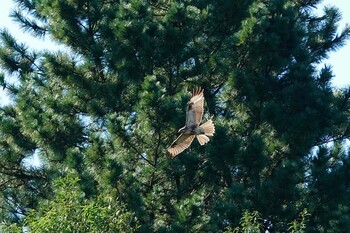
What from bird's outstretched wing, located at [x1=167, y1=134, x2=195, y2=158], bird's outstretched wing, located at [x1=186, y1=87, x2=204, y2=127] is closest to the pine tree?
bird's outstretched wing, located at [x1=167, y1=134, x2=195, y2=158]

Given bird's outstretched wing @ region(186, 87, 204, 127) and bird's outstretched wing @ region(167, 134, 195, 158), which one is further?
bird's outstretched wing @ region(167, 134, 195, 158)

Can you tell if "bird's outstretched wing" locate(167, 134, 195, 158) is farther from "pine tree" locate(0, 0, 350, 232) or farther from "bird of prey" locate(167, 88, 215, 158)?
"pine tree" locate(0, 0, 350, 232)

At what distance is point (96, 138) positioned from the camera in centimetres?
2314

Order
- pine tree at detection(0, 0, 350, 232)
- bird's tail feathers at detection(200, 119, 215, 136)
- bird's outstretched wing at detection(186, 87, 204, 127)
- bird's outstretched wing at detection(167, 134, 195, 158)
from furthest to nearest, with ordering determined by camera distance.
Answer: pine tree at detection(0, 0, 350, 232), bird's outstretched wing at detection(167, 134, 195, 158), bird's tail feathers at detection(200, 119, 215, 136), bird's outstretched wing at detection(186, 87, 204, 127)

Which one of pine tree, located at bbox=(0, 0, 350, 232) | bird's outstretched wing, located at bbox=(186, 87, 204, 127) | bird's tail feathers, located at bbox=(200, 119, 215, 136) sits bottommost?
bird's tail feathers, located at bbox=(200, 119, 215, 136)

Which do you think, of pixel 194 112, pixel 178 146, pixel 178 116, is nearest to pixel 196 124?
pixel 194 112

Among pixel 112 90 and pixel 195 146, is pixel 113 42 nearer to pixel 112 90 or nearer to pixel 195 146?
pixel 112 90

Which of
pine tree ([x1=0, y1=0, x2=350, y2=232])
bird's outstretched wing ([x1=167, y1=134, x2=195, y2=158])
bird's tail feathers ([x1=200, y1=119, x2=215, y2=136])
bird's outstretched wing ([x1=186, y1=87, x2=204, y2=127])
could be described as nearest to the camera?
bird's outstretched wing ([x1=186, y1=87, x2=204, y2=127])

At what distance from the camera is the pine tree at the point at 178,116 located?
75.4ft

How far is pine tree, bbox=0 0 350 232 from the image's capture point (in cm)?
2297

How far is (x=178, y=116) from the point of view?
22984 mm

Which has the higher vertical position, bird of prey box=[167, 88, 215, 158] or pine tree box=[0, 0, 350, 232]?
pine tree box=[0, 0, 350, 232]

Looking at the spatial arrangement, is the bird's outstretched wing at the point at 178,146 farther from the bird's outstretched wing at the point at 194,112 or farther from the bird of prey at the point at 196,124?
the bird's outstretched wing at the point at 194,112

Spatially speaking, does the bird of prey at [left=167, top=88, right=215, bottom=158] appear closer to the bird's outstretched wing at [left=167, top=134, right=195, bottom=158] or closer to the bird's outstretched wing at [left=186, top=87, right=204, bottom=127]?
the bird's outstretched wing at [left=186, top=87, right=204, bottom=127]
